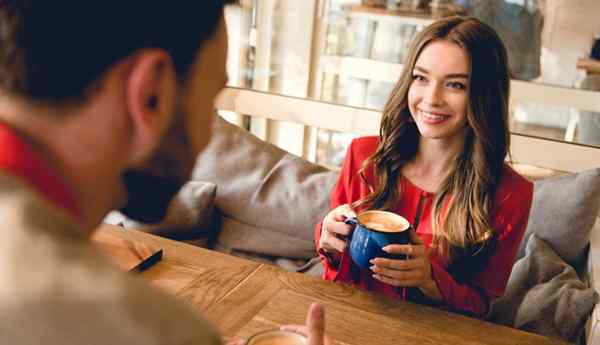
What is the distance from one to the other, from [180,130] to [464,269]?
46.0 inches

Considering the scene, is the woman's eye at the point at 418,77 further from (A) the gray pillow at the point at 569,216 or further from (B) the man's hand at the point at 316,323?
(B) the man's hand at the point at 316,323

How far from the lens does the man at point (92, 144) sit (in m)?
0.40

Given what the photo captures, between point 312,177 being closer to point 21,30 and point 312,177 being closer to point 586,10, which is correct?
point 586,10

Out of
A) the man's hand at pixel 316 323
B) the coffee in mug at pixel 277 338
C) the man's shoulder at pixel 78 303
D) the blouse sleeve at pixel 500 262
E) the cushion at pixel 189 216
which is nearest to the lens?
the man's shoulder at pixel 78 303

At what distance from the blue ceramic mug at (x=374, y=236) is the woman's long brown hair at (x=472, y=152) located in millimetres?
312

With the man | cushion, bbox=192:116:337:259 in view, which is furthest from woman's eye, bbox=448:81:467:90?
the man

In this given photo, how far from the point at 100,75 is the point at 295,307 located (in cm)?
82

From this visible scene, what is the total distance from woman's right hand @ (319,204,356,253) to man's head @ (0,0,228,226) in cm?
85

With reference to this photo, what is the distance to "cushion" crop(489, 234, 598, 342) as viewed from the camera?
1641mm

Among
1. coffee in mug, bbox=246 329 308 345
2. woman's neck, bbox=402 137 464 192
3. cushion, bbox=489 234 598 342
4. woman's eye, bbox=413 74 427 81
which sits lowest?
cushion, bbox=489 234 598 342

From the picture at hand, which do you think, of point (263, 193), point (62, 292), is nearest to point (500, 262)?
point (263, 193)

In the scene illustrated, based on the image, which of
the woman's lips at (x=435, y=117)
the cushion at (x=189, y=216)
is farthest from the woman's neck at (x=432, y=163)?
the cushion at (x=189, y=216)

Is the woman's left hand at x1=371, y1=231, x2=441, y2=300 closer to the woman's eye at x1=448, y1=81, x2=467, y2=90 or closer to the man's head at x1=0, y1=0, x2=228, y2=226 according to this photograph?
the woman's eye at x1=448, y1=81, x2=467, y2=90

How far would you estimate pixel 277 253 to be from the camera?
7.27ft
